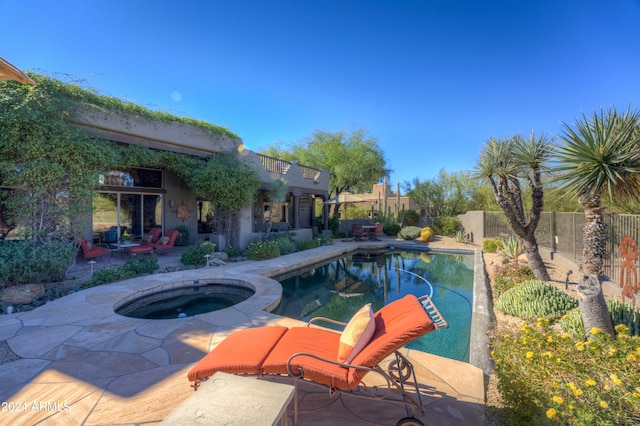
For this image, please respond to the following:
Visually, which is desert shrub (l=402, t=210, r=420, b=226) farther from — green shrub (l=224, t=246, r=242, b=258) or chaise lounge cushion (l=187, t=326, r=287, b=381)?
chaise lounge cushion (l=187, t=326, r=287, b=381)

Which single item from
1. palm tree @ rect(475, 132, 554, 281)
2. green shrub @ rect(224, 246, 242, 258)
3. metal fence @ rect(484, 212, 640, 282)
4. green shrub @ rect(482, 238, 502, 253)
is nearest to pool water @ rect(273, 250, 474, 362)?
green shrub @ rect(482, 238, 502, 253)

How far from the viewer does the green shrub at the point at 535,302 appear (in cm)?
452

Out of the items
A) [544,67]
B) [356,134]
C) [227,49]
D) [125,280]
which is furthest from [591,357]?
[356,134]

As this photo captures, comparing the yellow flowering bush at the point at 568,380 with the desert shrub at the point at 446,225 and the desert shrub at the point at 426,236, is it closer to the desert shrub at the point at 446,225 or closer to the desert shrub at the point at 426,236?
the desert shrub at the point at 426,236

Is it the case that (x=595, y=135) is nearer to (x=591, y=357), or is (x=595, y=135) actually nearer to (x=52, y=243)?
(x=591, y=357)

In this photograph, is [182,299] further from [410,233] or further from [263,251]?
[410,233]

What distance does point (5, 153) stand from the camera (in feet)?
20.4

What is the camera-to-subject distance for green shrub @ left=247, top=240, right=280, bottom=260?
32.1 ft

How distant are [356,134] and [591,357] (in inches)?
882

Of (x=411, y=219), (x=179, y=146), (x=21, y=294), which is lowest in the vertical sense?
(x=21, y=294)

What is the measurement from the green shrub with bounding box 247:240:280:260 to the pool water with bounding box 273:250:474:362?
138cm

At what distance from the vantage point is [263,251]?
388 inches

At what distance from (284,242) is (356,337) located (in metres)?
9.13

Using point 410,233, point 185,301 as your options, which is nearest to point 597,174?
point 185,301
